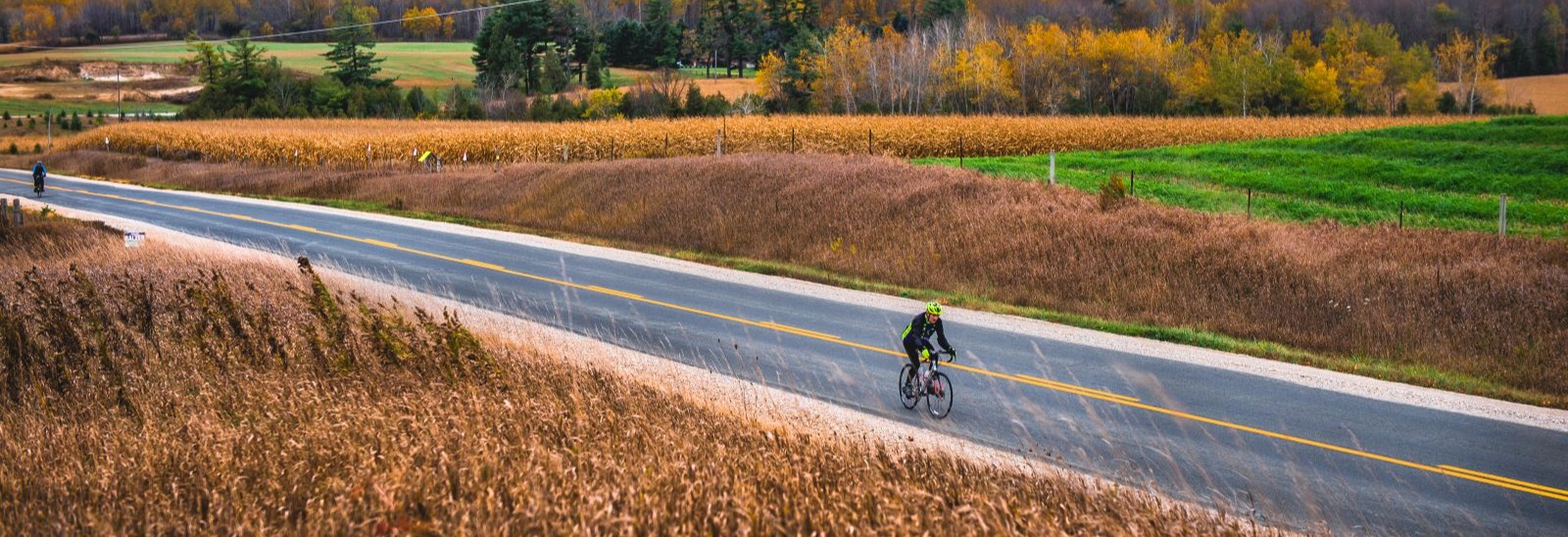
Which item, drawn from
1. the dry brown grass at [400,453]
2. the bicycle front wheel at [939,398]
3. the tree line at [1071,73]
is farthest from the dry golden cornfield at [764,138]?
the dry brown grass at [400,453]

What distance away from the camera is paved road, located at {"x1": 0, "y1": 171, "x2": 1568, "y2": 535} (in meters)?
9.44

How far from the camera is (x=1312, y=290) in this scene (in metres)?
17.1

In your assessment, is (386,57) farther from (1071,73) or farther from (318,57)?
(1071,73)

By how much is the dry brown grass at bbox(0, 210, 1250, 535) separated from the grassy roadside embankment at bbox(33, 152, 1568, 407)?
8102 mm

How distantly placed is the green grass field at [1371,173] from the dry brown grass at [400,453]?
2161 centimetres

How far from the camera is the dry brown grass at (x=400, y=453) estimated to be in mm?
6203

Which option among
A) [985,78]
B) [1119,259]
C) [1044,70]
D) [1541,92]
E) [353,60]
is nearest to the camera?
[1119,259]

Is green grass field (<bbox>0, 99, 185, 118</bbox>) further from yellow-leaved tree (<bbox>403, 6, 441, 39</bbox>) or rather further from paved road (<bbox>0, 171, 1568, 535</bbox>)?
paved road (<bbox>0, 171, 1568, 535</bbox>)

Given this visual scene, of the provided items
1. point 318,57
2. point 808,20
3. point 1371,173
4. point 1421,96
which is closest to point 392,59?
point 318,57

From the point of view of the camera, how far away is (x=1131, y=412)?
1203cm

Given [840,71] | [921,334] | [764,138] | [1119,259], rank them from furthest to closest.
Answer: [840,71], [764,138], [1119,259], [921,334]

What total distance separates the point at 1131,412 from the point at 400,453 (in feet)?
24.4

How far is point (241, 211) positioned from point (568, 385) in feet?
91.3

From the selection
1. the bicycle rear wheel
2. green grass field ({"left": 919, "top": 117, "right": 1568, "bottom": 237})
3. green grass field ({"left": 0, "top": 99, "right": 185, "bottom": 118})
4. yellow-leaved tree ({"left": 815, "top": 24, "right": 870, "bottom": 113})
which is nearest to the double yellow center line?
the bicycle rear wheel
